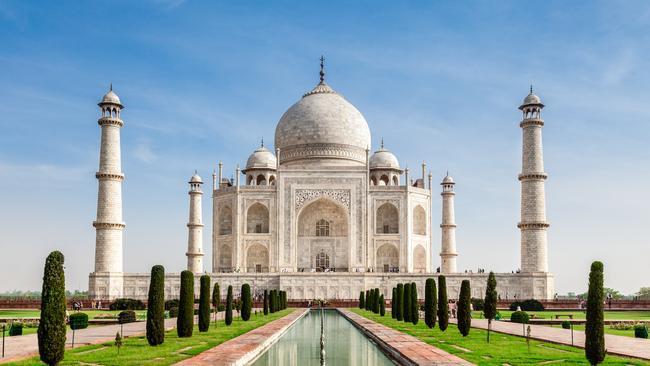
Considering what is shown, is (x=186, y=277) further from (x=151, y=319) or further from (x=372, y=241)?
(x=372, y=241)

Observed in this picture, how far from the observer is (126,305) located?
26.1 m

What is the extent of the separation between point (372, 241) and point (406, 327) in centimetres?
1657

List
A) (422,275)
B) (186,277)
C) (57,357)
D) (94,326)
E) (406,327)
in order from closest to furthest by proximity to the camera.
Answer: (57,357) → (186,277) → (406,327) → (94,326) → (422,275)

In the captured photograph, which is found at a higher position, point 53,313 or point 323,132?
point 323,132

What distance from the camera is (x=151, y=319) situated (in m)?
11.6

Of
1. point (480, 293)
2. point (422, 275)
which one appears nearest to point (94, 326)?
point (422, 275)

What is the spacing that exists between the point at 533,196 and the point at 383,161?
9.37 meters

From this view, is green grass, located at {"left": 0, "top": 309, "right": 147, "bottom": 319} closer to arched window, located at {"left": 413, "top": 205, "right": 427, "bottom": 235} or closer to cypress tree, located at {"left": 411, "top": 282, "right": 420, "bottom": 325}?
cypress tree, located at {"left": 411, "top": 282, "right": 420, "bottom": 325}

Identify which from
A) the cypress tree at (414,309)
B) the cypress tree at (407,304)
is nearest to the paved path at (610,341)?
the cypress tree at (414,309)

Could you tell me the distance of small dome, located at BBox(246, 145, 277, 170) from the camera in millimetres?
36469

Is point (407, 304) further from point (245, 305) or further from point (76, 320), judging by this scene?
point (76, 320)

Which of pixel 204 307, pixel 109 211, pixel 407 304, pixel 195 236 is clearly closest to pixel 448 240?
pixel 195 236

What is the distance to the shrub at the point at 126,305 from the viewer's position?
2609 centimetres

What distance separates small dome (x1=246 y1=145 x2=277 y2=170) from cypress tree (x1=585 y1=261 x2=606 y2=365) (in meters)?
27.8
